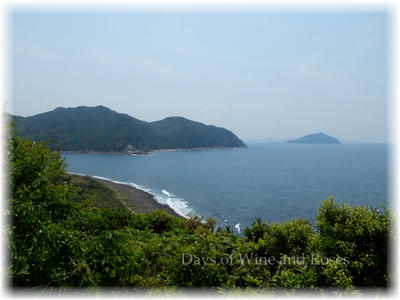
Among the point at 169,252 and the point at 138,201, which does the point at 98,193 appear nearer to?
the point at 138,201

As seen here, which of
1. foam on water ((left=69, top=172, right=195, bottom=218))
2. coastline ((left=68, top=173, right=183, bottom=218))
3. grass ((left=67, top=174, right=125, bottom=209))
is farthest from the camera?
grass ((left=67, top=174, right=125, bottom=209))

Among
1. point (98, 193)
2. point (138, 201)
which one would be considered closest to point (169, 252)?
point (138, 201)

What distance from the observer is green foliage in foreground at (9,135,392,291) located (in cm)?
507

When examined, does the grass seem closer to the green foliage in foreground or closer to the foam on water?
the foam on water

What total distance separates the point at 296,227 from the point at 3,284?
874 centimetres

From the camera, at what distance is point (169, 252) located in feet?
28.1

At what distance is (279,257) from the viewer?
7.53 meters

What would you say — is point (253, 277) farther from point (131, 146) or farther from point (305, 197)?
point (131, 146)

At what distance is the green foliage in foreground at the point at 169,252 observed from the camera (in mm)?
5066

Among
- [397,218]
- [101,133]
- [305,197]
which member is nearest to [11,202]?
[397,218]

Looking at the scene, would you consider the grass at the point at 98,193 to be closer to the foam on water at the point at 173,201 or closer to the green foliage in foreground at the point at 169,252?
the foam on water at the point at 173,201

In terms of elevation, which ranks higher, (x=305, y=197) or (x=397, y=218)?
(x=397, y=218)

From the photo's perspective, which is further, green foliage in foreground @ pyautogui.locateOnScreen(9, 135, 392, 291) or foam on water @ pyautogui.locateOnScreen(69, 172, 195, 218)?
foam on water @ pyautogui.locateOnScreen(69, 172, 195, 218)

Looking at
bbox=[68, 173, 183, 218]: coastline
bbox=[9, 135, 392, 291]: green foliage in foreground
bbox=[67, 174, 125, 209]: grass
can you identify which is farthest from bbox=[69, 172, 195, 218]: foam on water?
bbox=[9, 135, 392, 291]: green foliage in foreground
